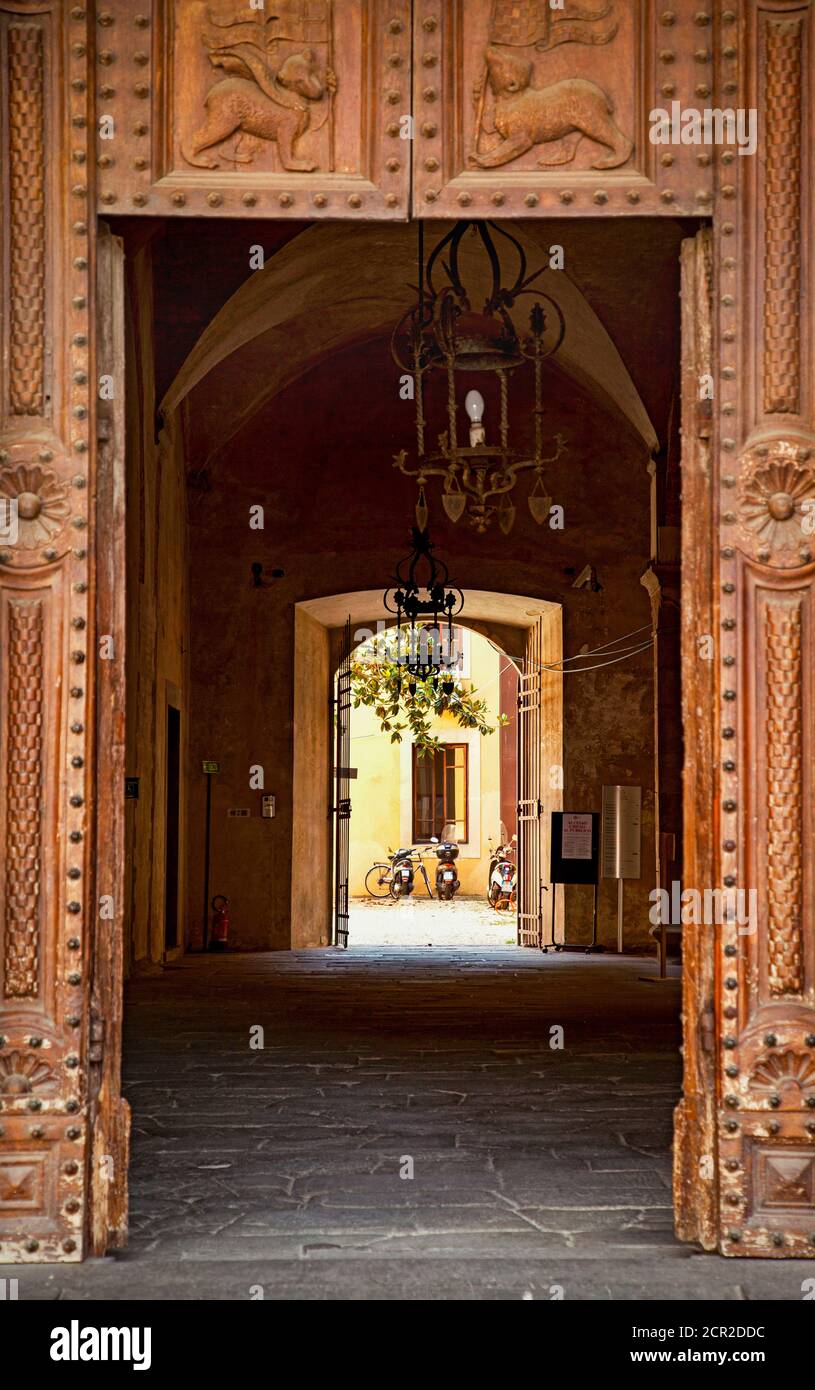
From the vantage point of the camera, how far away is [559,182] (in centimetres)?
410

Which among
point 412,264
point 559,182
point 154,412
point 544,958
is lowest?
point 544,958

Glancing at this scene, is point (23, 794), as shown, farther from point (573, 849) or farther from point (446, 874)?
point (446, 874)

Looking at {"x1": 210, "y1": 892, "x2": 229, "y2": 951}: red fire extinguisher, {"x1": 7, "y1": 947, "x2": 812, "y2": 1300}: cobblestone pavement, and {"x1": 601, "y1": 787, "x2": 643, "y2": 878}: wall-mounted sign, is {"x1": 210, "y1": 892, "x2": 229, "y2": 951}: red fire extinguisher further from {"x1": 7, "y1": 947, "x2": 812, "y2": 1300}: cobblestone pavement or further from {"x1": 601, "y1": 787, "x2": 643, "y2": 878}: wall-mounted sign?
{"x1": 7, "y1": 947, "x2": 812, "y2": 1300}: cobblestone pavement

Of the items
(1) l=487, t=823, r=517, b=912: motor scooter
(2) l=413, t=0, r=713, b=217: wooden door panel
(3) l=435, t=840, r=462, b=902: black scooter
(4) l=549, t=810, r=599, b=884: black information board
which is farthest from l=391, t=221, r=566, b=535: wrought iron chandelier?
(3) l=435, t=840, r=462, b=902: black scooter

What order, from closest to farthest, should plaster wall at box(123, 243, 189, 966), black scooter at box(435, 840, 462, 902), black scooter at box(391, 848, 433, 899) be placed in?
plaster wall at box(123, 243, 189, 966), black scooter at box(435, 840, 462, 902), black scooter at box(391, 848, 433, 899)

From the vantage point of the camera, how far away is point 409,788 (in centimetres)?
2947

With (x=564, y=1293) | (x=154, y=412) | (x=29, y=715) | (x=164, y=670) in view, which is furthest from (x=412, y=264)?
(x=564, y=1293)

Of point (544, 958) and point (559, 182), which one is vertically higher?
point (559, 182)

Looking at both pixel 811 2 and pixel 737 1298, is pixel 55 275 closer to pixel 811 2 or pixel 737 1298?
pixel 811 2

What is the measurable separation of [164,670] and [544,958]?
466cm

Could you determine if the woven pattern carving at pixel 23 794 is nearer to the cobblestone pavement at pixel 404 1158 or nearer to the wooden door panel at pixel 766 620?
the cobblestone pavement at pixel 404 1158

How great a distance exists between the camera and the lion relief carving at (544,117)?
4086 millimetres

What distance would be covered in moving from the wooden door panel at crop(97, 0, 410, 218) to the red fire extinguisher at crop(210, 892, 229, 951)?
11.2 m

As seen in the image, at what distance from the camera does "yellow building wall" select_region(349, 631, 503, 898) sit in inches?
1123
